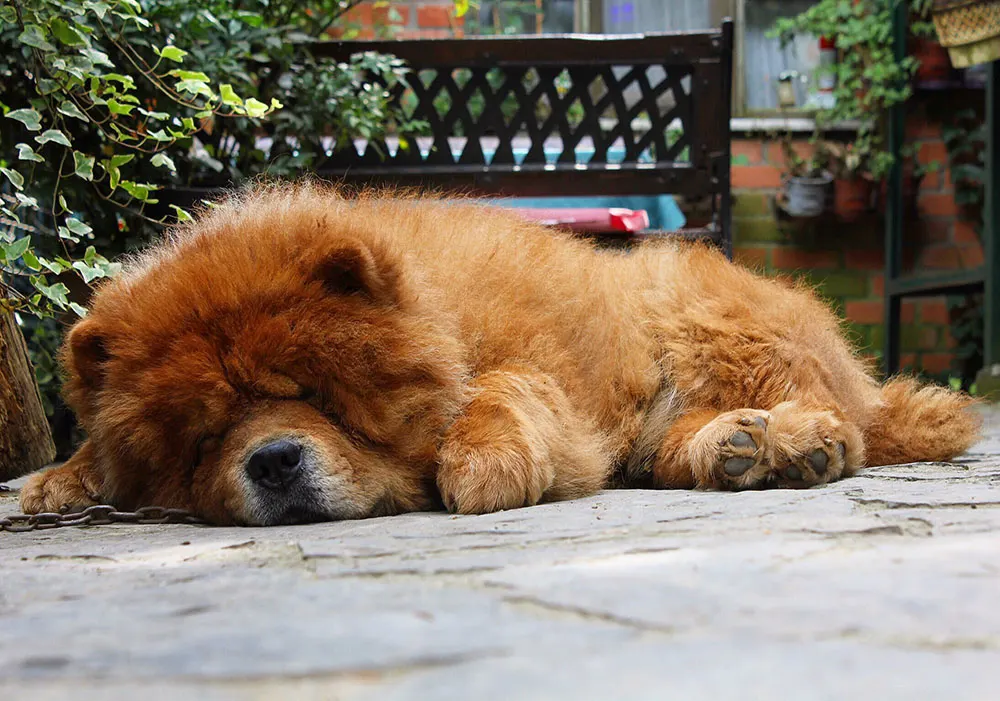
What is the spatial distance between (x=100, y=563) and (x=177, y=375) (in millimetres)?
666

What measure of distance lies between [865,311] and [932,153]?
1.29m

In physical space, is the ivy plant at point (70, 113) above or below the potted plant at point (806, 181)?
above

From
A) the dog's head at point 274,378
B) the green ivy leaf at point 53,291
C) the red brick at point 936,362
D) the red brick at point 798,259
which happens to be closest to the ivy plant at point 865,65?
the red brick at point 798,259

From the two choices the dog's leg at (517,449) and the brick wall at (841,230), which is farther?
the brick wall at (841,230)

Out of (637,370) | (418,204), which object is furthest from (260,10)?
(637,370)

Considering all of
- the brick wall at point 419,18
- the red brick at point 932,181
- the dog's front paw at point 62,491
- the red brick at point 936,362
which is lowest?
the red brick at point 936,362

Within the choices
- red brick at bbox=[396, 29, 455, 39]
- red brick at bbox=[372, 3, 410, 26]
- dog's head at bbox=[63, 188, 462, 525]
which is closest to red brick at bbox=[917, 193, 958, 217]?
red brick at bbox=[396, 29, 455, 39]

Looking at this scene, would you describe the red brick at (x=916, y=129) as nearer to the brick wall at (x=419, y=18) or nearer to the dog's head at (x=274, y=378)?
the brick wall at (x=419, y=18)

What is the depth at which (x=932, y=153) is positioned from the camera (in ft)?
26.2

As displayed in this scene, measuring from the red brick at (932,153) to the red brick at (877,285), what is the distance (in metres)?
0.92

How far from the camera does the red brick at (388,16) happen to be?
306 inches

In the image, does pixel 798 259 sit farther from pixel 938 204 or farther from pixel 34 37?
pixel 34 37

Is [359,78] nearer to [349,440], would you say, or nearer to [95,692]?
[349,440]

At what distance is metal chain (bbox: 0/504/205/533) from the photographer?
257cm
